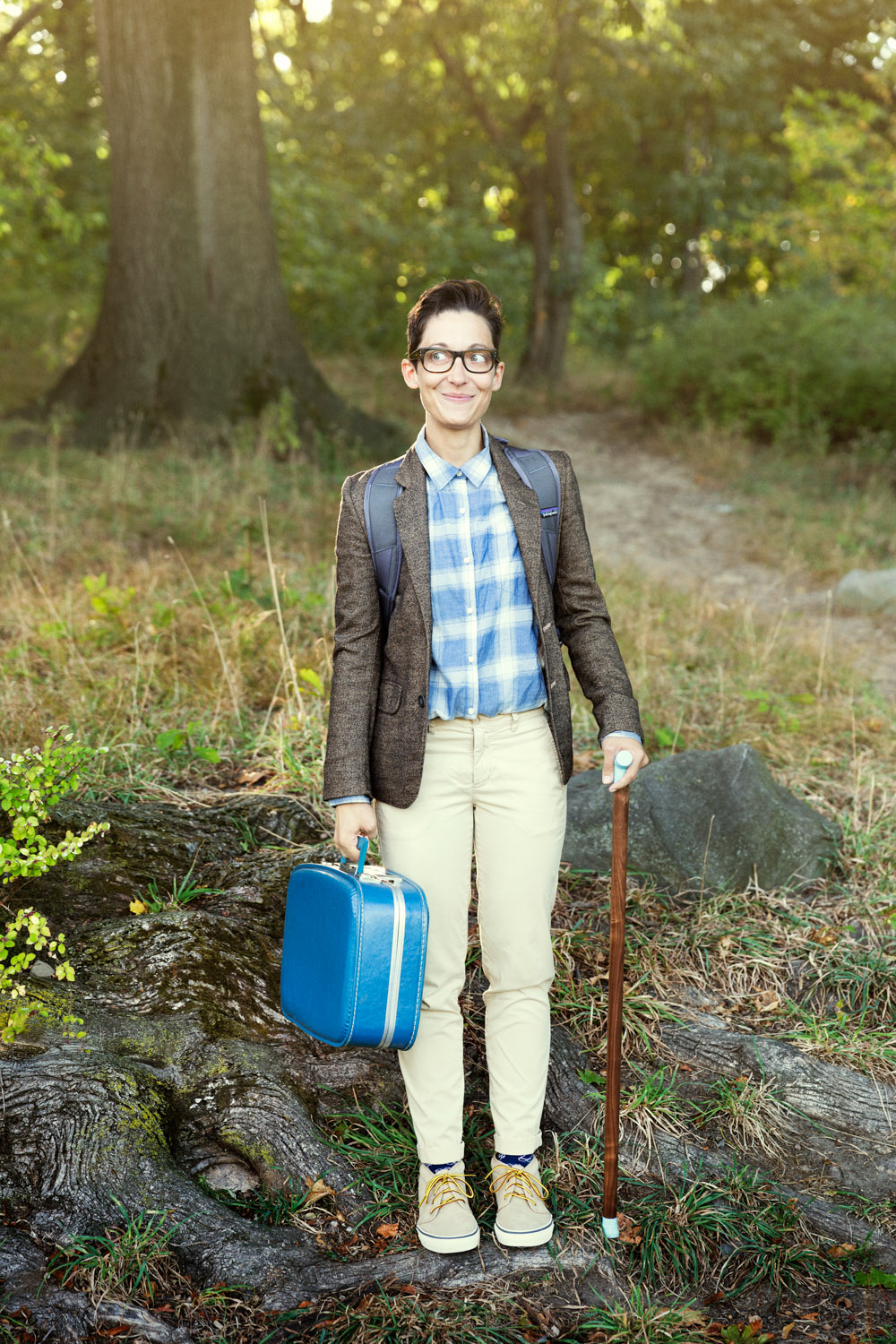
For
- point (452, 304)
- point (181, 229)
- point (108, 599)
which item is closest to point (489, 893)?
point (452, 304)

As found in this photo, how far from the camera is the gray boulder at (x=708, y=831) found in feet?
12.5

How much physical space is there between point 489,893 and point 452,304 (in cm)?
146

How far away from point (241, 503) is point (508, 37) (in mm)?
10857

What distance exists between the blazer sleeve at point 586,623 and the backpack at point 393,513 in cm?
3

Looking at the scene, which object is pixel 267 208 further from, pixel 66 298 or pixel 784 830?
pixel 784 830

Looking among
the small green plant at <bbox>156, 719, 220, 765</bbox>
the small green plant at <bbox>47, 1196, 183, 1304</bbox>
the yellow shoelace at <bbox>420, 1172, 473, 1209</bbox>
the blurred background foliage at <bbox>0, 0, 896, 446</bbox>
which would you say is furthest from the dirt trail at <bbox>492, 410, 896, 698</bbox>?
the small green plant at <bbox>47, 1196, 183, 1304</bbox>

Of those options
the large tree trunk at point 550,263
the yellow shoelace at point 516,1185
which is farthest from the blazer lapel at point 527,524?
the large tree trunk at point 550,263

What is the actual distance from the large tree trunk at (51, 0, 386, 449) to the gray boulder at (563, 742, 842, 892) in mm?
6682

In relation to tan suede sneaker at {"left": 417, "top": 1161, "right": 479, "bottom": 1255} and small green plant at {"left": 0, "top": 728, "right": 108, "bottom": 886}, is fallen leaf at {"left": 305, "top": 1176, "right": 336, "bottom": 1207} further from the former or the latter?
small green plant at {"left": 0, "top": 728, "right": 108, "bottom": 886}

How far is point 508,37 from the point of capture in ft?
48.1

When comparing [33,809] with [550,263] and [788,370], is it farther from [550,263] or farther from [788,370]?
[550,263]

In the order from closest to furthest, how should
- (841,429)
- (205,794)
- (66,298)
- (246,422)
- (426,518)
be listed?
(426,518) → (205,794) → (246,422) → (841,429) → (66,298)

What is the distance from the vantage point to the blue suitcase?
2322 millimetres

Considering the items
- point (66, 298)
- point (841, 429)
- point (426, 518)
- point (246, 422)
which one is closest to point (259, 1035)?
point (426, 518)
